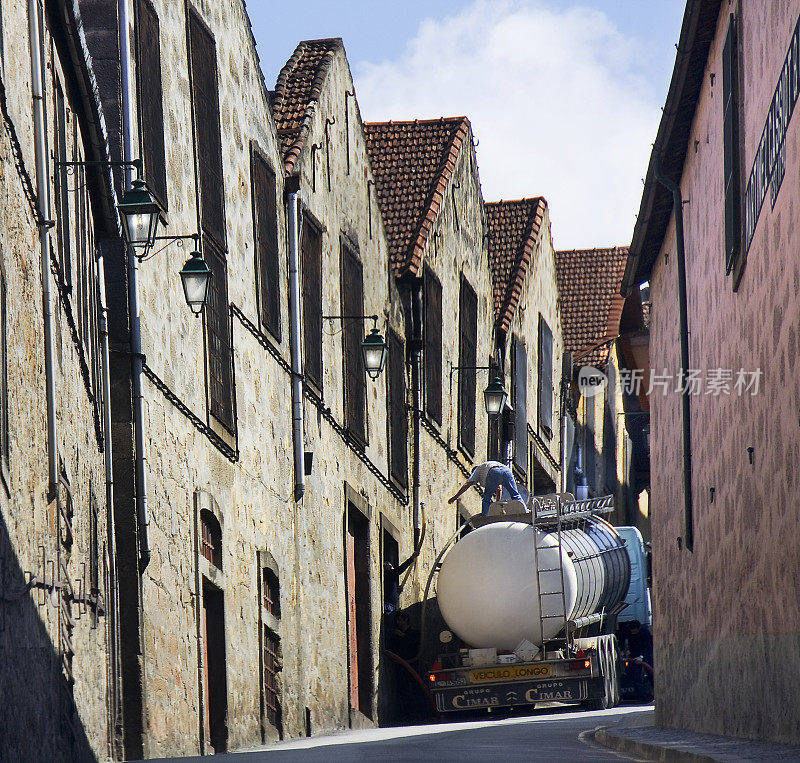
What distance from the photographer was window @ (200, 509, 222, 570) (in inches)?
652

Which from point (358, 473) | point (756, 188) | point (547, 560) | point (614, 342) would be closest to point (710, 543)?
point (756, 188)

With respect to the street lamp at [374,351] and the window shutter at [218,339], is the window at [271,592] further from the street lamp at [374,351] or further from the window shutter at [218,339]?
the street lamp at [374,351]

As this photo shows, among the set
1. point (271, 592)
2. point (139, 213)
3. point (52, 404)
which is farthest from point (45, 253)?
point (271, 592)

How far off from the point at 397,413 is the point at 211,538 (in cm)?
924

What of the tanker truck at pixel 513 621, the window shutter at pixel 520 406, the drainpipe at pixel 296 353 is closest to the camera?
the drainpipe at pixel 296 353

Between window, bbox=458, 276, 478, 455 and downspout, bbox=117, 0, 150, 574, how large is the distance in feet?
50.8

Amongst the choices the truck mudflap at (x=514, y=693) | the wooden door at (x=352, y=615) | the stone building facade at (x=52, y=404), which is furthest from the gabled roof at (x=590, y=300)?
the stone building facade at (x=52, y=404)

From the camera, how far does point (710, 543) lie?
1565 centimetres

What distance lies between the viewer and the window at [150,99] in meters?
15.0

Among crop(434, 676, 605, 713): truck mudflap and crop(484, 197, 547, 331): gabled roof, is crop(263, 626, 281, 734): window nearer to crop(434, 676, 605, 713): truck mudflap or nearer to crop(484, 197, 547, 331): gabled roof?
crop(434, 676, 605, 713): truck mudflap

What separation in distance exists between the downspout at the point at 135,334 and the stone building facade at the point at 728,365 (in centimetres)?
477

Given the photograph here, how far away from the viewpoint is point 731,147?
1356 centimetres

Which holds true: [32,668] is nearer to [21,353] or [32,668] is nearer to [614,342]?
[21,353]

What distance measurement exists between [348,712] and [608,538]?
6.15 meters
